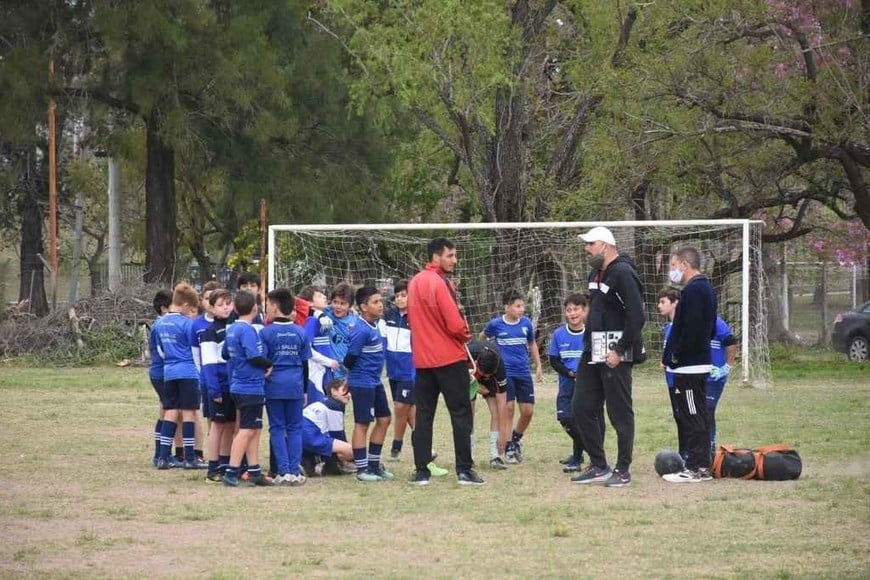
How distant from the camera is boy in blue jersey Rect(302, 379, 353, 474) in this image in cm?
1180

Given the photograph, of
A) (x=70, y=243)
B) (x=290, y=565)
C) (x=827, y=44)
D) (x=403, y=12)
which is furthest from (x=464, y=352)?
(x=70, y=243)

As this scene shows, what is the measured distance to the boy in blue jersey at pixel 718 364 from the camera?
11719 millimetres

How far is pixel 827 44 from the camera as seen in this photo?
22344 millimetres

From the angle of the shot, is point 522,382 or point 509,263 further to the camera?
point 509,263

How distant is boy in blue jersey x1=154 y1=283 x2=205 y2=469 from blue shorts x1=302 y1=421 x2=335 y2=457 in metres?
1.18

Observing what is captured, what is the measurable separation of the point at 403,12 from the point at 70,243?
23967mm

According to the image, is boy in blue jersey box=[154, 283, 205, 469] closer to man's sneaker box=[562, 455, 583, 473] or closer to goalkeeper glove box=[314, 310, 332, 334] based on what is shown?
goalkeeper glove box=[314, 310, 332, 334]

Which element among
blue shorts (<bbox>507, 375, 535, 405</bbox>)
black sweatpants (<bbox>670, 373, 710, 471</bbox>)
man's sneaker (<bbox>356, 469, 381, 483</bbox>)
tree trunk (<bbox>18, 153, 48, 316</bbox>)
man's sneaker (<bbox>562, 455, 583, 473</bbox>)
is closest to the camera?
black sweatpants (<bbox>670, 373, 710, 471</bbox>)

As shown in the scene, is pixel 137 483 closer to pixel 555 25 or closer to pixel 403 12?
pixel 403 12

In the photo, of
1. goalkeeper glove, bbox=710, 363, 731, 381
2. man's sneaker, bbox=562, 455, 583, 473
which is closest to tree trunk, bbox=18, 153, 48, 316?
man's sneaker, bbox=562, 455, 583, 473

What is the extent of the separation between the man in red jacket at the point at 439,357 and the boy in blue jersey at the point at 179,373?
2360 mm

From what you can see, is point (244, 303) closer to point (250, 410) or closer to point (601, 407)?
point (250, 410)

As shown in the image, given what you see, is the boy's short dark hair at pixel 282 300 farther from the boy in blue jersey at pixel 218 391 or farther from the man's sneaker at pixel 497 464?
the man's sneaker at pixel 497 464

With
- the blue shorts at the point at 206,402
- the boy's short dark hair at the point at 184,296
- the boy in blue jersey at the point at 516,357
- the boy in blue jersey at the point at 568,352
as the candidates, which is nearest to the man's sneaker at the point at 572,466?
the boy in blue jersey at the point at 568,352
